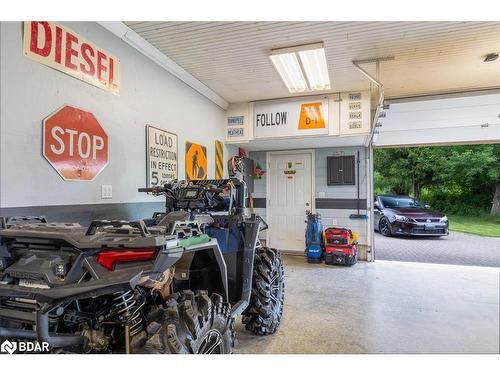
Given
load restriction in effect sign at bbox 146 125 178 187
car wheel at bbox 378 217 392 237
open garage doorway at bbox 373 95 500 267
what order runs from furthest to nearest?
car wheel at bbox 378 217 392 237, open garage doorway at bbox 373 95 500 267, load restriction in effect sign at bbox 146 125 178 187

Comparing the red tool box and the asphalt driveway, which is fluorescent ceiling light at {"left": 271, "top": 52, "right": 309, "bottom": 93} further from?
the asphalt driveway

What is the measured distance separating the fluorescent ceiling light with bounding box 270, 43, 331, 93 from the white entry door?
2.03m

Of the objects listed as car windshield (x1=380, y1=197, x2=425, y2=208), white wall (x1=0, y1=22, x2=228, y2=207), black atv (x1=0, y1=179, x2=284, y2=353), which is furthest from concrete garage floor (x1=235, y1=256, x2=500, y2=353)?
car windshield (x1=380, y1=197, x2=425, y2=208)

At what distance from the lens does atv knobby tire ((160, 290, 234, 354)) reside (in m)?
1.28

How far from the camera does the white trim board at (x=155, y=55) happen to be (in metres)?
2.74

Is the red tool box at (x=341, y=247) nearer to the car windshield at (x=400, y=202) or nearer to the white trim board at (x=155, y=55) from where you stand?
the white trim board at (x=155, y=55)

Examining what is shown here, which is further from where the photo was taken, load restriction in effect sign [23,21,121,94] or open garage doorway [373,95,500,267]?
open garage doorway [373,95,500,267]

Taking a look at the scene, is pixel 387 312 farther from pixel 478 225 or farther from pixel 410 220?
pixel 478 225

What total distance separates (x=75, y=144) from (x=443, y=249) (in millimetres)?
7287

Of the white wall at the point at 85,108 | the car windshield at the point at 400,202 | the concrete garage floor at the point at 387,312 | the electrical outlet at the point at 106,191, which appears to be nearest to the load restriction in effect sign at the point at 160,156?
the white wall at the point at 85,108

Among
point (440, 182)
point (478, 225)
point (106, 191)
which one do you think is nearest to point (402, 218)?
point (478, 225)

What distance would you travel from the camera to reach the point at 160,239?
120cm

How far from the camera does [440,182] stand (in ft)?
39.4
